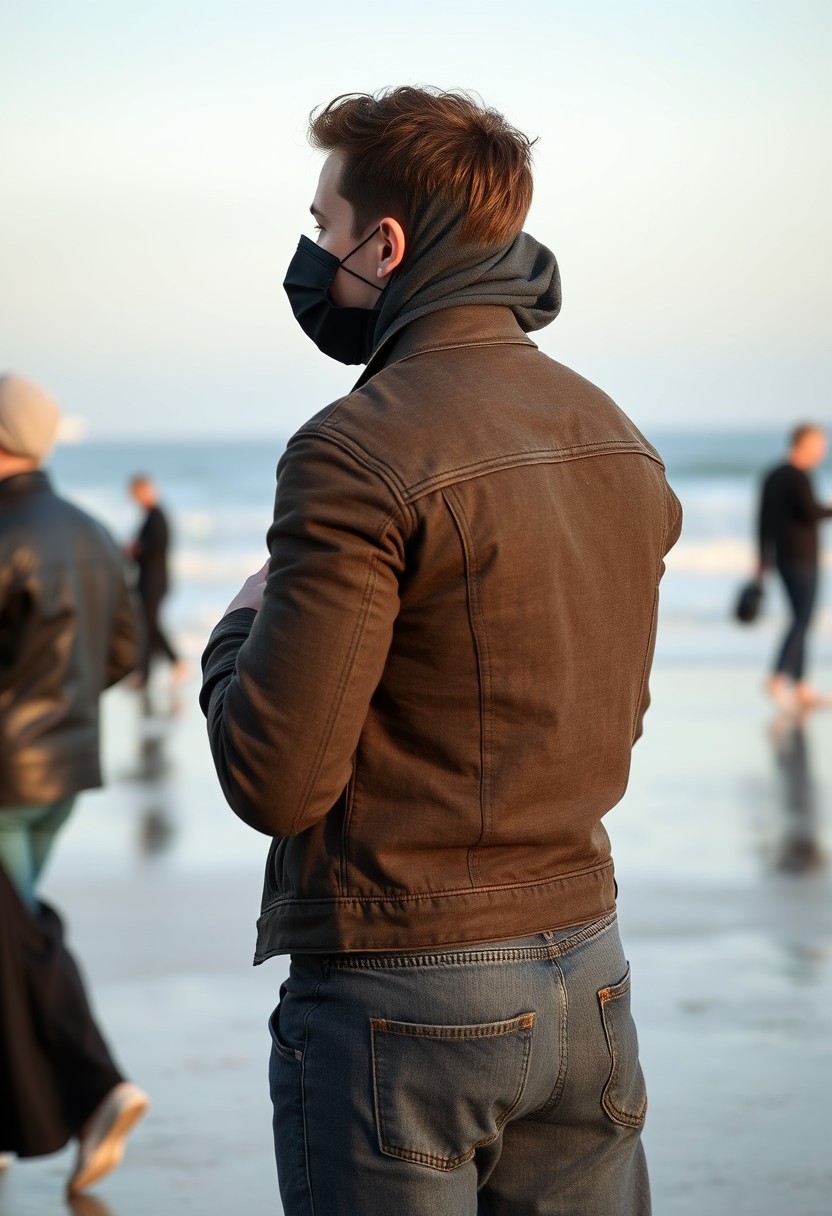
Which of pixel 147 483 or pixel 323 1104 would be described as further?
pixel 147 483

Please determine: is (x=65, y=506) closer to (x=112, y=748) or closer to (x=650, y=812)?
(x=650, y=812)

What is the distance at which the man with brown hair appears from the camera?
5.38ft

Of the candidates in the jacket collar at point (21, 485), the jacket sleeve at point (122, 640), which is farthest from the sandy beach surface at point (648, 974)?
the jacket collar at point (21, 485)

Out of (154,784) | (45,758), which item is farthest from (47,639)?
(154,784)

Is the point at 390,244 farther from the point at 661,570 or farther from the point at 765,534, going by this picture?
the point at 765,534

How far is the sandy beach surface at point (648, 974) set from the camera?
375cm

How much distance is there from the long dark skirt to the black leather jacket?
0.36 metres

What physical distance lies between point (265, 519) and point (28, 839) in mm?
30867

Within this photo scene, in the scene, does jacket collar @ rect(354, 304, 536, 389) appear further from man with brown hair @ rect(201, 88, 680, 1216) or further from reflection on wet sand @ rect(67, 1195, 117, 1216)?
reflection on wet sand @ rect(67, 1195, 117, 1216)

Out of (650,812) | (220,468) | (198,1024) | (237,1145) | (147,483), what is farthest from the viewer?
(220,468)

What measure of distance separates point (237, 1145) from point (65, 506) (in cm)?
174

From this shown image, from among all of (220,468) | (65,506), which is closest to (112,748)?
(65,506)

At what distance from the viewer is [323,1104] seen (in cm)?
171

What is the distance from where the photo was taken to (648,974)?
516 centimetres
